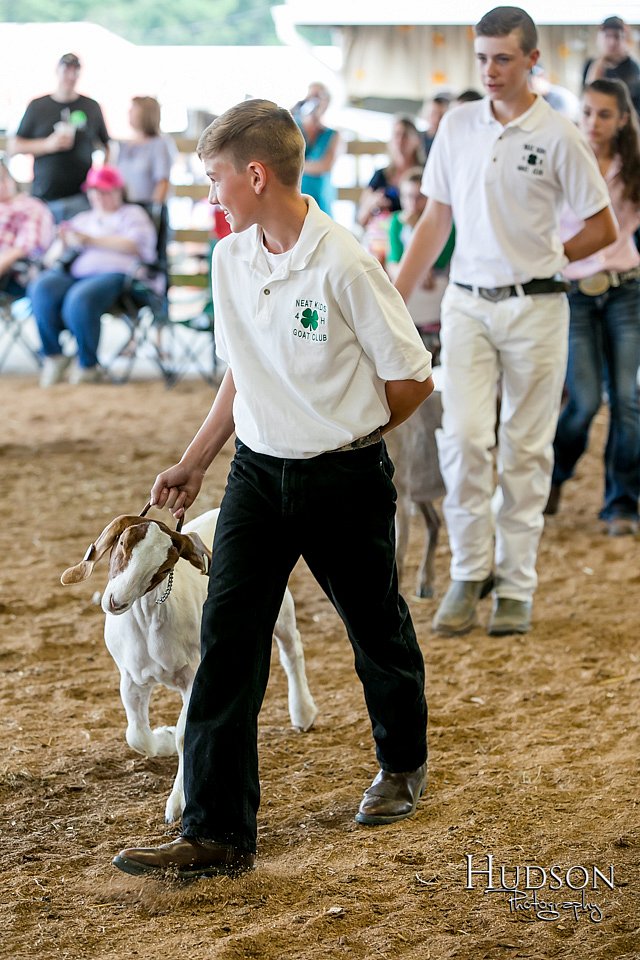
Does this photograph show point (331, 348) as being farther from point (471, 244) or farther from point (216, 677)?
point (471, 244)

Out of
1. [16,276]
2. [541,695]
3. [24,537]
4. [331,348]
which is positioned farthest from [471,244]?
[16,276]

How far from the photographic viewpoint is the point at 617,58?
8906 millimetres

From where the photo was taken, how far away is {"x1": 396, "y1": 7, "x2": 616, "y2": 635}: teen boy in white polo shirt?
488 centimetres

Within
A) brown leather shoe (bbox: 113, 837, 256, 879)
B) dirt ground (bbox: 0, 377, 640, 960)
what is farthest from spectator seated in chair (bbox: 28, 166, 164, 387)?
brown leather shoe (bbox: 113, 837, 256, 879)

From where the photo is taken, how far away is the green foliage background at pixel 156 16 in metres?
33.2

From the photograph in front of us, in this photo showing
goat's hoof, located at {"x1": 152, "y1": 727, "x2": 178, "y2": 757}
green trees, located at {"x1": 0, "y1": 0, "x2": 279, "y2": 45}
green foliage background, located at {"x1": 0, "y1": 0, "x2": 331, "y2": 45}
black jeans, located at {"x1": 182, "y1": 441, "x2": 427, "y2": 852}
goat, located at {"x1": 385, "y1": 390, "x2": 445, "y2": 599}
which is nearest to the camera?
black jeans, located at {"x1": 182, "y1": 441, "x2": 427, "y2": 852}

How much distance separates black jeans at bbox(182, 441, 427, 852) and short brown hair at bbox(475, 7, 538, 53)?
2236mm

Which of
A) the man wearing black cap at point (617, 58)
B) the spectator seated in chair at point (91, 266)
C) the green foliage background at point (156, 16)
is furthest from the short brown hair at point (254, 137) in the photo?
the green foliage background at point (156, 16)

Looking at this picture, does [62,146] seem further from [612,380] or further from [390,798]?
[390,798]

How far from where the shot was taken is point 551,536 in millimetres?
6773

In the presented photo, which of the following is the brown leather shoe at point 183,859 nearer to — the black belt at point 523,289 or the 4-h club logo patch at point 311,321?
the 4-h club logo patch at point 311,321

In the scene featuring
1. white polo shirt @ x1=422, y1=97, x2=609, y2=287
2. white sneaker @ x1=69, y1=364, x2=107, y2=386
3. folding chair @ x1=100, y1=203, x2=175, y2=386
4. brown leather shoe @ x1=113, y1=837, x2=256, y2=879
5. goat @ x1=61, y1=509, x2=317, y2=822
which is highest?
white polo shirt @ x1=422, y1=97, x2=609, y2=287

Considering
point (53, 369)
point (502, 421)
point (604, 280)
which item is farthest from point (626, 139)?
point (53, 369)

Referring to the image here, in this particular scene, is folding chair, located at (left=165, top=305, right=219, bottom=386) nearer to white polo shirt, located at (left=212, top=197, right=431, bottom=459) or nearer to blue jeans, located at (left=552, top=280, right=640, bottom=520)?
blue jeans, located at (left=552, top=280, right=640, bottom=520)
